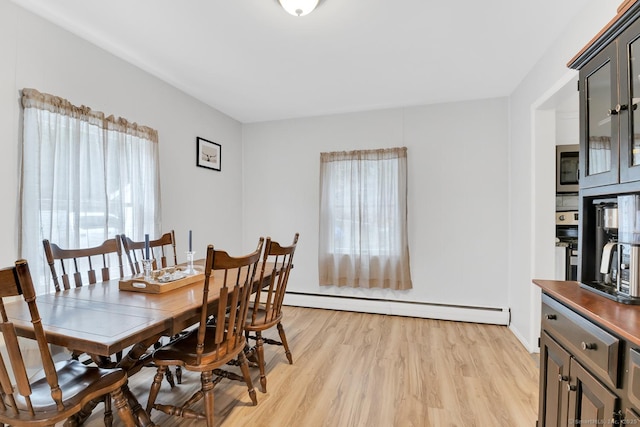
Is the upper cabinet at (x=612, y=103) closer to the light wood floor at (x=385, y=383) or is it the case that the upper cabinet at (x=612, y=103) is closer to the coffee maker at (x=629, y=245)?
the coffee maker at (x=629, y=245)

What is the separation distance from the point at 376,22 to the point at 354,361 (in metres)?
2.67

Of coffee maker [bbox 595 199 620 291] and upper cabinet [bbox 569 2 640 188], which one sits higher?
upper cabinet [bbox 569 2 640 188]

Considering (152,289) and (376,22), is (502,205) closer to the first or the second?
(376,22)

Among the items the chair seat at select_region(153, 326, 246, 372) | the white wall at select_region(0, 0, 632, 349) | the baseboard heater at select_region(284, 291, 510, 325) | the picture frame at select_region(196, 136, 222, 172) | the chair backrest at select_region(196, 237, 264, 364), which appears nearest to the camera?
the chair backrest at select_region(196, 237, 264, 364)

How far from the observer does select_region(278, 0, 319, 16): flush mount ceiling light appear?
185 centimetres

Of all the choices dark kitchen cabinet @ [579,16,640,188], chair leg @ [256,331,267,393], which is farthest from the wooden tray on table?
dark kitchen cabinet @ [579,16,640,188]

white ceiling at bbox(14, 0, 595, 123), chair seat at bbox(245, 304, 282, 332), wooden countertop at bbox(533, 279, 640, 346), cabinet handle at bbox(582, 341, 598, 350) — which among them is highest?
white ceiling at bbox(14, 0, 595, 123)

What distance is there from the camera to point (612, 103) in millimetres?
1279

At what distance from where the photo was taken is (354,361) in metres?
2.57

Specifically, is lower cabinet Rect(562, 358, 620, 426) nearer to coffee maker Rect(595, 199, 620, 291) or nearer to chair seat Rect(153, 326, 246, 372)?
coffee maker Rect(595, 199, 620, 291)

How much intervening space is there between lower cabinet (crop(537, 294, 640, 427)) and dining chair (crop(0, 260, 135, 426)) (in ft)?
6.23

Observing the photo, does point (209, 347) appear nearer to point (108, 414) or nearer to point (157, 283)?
point (157, 283)

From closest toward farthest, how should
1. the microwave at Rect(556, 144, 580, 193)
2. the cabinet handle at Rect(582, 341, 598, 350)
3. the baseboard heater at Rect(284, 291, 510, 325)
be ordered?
the cabinet handle at Rect(582, 341, 598, 350)
the microwave at Rect(556, 144, 580, 193)
the baseboard heater at Rect(284, 291, 510, 325)

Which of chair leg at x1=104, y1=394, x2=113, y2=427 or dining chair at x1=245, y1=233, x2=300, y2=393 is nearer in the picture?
chair leg at x1=104, y1=394, x2=113, y2=427
